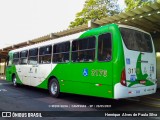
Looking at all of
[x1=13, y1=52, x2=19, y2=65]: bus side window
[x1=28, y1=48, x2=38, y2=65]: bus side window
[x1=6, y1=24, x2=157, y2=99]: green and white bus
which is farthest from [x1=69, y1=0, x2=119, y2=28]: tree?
[x1=6, y1=24, x2=157, y2=99]: green and white bus

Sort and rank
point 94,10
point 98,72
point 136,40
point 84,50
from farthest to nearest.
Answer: point 94,10 < point 84,50 < point 136,40 < point 98,72

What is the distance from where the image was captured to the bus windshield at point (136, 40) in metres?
7.83

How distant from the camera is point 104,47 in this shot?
25.9 ft

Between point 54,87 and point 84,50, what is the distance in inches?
123

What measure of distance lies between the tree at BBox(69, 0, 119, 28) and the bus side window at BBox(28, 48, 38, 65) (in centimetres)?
2135

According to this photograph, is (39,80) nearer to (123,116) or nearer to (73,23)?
(123,116)

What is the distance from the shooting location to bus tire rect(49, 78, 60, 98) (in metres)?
10.6

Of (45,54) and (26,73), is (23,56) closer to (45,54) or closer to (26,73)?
(26,73)

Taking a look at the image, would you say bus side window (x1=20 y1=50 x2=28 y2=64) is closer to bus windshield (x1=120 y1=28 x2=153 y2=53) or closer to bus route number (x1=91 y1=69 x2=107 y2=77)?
bus route number (x1=91 y1=69 x2=107 y2=77)

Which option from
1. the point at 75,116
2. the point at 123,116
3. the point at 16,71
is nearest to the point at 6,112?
the point at 75,116

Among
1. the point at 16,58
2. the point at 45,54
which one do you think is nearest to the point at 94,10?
the point at 16,58

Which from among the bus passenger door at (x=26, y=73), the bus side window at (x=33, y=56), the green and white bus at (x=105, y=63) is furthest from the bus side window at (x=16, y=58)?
the green and white bus at (x=105, y=63)

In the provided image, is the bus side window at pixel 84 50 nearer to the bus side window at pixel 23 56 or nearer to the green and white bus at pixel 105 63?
the green and white bus at pixel 105 63

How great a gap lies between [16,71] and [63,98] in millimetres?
6419
